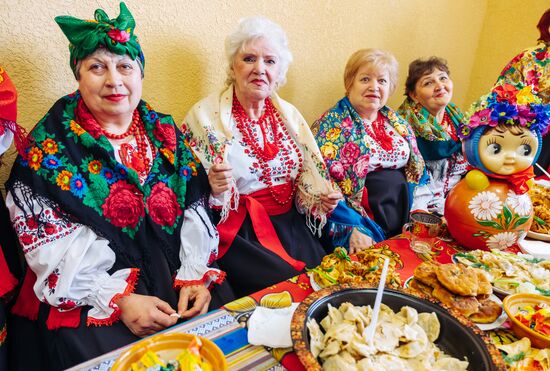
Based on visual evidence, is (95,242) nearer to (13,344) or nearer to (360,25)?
(13,344)

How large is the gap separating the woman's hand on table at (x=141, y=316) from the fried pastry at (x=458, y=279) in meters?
0.70

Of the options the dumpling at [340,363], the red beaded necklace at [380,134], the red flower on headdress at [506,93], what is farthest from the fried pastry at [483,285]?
the red beaded necklace at [380,134]

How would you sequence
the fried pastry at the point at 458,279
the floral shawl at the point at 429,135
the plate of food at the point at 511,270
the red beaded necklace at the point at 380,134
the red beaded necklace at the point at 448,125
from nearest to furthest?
1. the fried pastry at the point at 458,279
2. the plate of food at the point at 511,270
3. the red beaded necklace at the point at 380,134
4. the floral shawl at the point at 429,135
5. the red beaded necklace at the point at 448,125

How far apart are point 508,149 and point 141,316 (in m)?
1.10

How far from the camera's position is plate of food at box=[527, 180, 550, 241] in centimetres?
116

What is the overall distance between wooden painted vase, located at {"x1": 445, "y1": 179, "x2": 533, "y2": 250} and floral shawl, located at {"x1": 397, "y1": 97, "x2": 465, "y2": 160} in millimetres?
1143

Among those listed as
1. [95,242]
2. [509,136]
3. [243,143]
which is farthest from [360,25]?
[95,242]

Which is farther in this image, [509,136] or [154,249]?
[154,249]

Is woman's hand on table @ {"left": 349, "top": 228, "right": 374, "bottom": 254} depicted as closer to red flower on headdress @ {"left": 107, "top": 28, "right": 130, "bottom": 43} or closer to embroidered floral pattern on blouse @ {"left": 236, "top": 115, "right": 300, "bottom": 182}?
embroidered floral pattern on blouse @ {"left": 236, "top": 115, "right": 300, "bottom": 182}

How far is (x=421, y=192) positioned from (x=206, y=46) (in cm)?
130

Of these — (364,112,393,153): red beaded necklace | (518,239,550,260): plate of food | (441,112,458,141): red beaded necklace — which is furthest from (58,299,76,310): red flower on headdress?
(441,112,458,141): red beaded necklace

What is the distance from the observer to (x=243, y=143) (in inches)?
57.9

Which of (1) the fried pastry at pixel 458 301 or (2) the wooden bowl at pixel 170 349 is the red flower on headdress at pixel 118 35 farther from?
(1) the fried pastry at pixel 458 301

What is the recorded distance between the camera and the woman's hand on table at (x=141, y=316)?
0.97 meters
